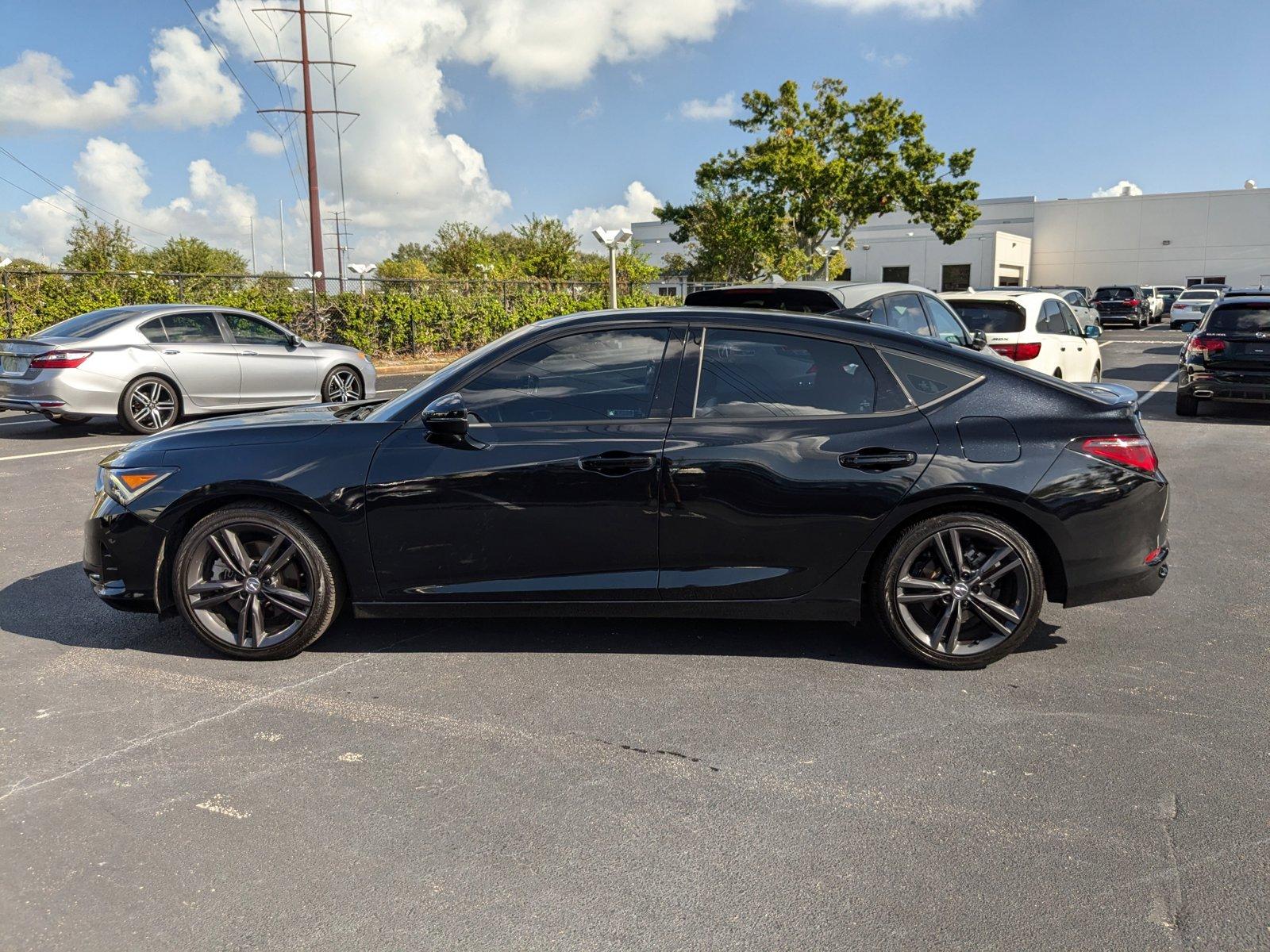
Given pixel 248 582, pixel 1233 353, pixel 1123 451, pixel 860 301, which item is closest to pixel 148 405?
pixel 860 301

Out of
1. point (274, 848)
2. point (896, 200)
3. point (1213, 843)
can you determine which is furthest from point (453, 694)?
point (896, 200)

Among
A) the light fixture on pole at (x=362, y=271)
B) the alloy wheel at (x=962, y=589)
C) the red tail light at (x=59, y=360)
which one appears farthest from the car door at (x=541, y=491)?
the light fixture on pole at (x=362, y=271)

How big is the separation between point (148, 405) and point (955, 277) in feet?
214

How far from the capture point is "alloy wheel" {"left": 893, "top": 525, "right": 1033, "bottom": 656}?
14.4ft

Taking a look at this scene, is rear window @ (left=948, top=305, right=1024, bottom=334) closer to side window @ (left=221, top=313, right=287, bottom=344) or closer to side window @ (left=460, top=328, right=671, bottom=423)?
side window @ (left=460, top=328, right=671, bottom=423)

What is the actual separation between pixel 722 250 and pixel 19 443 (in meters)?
45.2

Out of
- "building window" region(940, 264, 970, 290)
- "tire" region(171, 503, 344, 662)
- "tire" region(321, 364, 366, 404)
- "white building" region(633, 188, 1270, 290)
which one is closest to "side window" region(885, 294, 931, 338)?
"tire" region(171, 503, 344, 662)

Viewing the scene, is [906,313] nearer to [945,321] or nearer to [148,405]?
[945,321]

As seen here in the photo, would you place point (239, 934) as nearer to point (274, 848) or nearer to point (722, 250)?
point (274, 848)

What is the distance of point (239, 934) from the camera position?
2.66 metres

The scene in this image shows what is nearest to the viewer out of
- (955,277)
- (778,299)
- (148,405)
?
(778,299)

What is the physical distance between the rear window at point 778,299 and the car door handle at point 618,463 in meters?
3.76

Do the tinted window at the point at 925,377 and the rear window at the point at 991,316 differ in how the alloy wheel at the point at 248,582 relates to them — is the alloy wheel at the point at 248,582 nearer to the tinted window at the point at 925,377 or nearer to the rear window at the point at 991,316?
the tinted window at the point at 925,377

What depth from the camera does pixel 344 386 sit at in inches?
547
